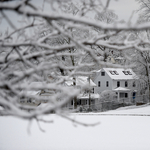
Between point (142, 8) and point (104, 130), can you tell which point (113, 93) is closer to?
point (142, 8)

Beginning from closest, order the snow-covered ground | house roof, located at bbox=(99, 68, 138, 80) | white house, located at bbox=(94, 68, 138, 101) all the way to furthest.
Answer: the snow-covered ground
white house, located at bbox=(94, 68, 138, 101)
house roof, located at bbox=(99, 68, 138, 80)

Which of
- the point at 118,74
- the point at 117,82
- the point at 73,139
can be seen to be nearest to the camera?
the point at 73,139

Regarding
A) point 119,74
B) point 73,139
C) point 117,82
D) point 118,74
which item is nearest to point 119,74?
point 119,74

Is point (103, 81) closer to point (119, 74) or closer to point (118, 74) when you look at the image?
point (118, 74)

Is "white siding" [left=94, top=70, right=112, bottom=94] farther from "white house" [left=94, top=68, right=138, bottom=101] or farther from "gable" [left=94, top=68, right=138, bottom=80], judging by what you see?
"gable" [left=94, top=68, right=138, bottom=80]

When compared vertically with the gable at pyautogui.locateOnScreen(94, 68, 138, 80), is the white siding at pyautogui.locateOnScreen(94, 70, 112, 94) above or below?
below

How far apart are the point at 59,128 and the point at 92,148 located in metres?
3.11

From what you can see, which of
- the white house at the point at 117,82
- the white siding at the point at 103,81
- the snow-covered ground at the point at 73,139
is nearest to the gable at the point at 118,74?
the white house at the point at 117,82

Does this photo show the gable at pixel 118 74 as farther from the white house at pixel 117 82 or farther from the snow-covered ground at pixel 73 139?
the snow-covered ground at pixel 73 139

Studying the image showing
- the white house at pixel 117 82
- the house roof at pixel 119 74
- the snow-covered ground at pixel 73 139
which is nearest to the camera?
the snow-covered ground at pixel 73 139

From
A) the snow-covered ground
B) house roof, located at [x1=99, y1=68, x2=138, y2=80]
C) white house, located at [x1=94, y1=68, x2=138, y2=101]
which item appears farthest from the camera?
house roof, located at [x1=99, y1=68, x2=138, y2=80]

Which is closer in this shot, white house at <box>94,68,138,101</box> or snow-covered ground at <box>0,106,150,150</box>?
snow-covered ground at <box>0,106,150,150</box>

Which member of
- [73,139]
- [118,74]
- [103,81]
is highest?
[118,74]

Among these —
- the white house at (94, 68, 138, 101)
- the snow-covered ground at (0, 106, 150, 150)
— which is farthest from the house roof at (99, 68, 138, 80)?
the snow-covered ground at (0, 106, 150, 150)
